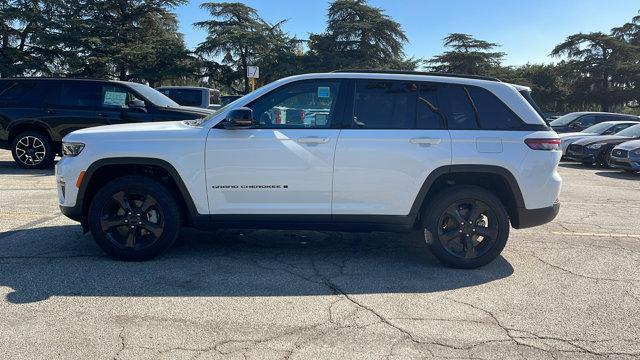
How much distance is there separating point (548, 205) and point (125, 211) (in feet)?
13.5

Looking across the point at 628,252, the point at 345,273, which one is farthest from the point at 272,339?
the point at 628,252

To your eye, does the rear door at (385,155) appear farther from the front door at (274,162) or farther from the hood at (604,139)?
the hood at (604,139)

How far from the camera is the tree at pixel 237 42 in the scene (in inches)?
1620

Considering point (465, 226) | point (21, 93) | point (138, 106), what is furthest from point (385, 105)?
point (21, 93)

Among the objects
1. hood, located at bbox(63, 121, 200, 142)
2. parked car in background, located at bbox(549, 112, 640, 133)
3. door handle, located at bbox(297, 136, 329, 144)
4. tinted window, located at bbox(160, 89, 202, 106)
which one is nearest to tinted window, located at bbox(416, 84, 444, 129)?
door handle, located at bbox(297, 136, 329, 144)

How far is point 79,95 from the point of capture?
35.0 ft

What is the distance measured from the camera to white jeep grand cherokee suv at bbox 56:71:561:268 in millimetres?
4797

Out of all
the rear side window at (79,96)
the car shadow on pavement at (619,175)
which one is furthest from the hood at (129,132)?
the car shadow on pavement at (619,175)

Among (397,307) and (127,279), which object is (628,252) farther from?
(127,279)

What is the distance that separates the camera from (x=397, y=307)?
4.08 metres

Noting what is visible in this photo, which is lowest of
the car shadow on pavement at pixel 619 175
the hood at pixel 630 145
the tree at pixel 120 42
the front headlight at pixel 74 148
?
the car shadow on pavement at pixel 619 175

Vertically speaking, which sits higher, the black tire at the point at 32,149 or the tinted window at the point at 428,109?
the tinted window at the point at 428,109

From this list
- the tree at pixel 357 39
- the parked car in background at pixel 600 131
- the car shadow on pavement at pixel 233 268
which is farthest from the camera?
the tree at pixel 357 39

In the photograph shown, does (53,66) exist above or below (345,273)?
above
